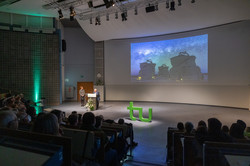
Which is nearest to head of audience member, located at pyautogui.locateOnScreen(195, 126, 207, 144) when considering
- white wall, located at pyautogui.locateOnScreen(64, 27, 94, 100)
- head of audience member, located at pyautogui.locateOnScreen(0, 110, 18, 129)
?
head of audience member, located at pyautogui.locateOnScreen(0, 110, 18, 129)

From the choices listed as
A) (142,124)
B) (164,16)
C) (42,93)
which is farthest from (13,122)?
(42,93)

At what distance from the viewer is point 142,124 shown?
20.4ft

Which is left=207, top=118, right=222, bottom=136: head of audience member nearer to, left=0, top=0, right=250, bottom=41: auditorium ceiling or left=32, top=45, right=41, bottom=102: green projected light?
left=0, top=0, right=250, bottom=41: auditorium ceiling

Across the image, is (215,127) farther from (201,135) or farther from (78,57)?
(78,57)

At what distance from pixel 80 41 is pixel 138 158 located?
11.7 meters

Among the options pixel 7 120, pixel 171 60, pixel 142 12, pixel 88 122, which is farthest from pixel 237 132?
pixel 171 60

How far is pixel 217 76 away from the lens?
390 inches

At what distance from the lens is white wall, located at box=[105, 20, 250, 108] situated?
910 centimetres

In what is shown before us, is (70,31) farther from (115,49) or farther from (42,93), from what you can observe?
(42,93)

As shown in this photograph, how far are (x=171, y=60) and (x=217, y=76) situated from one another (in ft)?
9.25

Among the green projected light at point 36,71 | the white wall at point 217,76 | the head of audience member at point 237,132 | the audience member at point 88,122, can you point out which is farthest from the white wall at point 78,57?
the head of audience member at point 237,132

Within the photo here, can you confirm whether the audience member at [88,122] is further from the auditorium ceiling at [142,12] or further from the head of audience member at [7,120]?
the auditorium ceiling at [142,12]

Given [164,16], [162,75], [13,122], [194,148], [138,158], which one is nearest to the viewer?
[13,122]

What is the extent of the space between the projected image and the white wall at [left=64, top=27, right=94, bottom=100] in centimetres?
342
